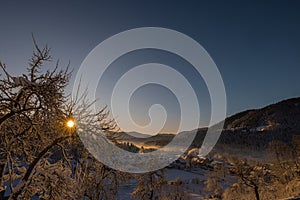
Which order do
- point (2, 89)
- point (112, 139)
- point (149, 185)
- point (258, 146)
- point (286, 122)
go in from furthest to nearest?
1. point (286, 122)
2. point (258, 146)
3. point (149, 185)
4. point (112, 139)
5. point (2, 89)

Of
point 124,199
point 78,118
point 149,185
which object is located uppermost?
point 78,118

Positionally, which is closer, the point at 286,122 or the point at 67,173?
the point at 67,173

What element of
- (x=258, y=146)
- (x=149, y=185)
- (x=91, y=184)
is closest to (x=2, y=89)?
(x=91, y=184)

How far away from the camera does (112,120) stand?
30.4 feet

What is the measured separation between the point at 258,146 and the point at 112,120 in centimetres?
13480

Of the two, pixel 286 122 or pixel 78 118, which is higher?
pixel 286 122

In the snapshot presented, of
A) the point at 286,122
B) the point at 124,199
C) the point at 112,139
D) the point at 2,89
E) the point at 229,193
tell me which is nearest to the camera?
the point at 2,89

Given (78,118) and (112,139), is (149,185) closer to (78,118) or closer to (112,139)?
(112,139)

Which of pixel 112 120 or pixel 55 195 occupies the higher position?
pixel 112 120

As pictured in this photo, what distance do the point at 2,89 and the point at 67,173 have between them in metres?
3.38

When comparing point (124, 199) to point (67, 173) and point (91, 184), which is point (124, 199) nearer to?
point (91, 184)

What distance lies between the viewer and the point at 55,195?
7.46m

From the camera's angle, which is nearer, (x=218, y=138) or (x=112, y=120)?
(x=112, y=120)

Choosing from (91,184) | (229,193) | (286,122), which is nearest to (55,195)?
(91,184)
